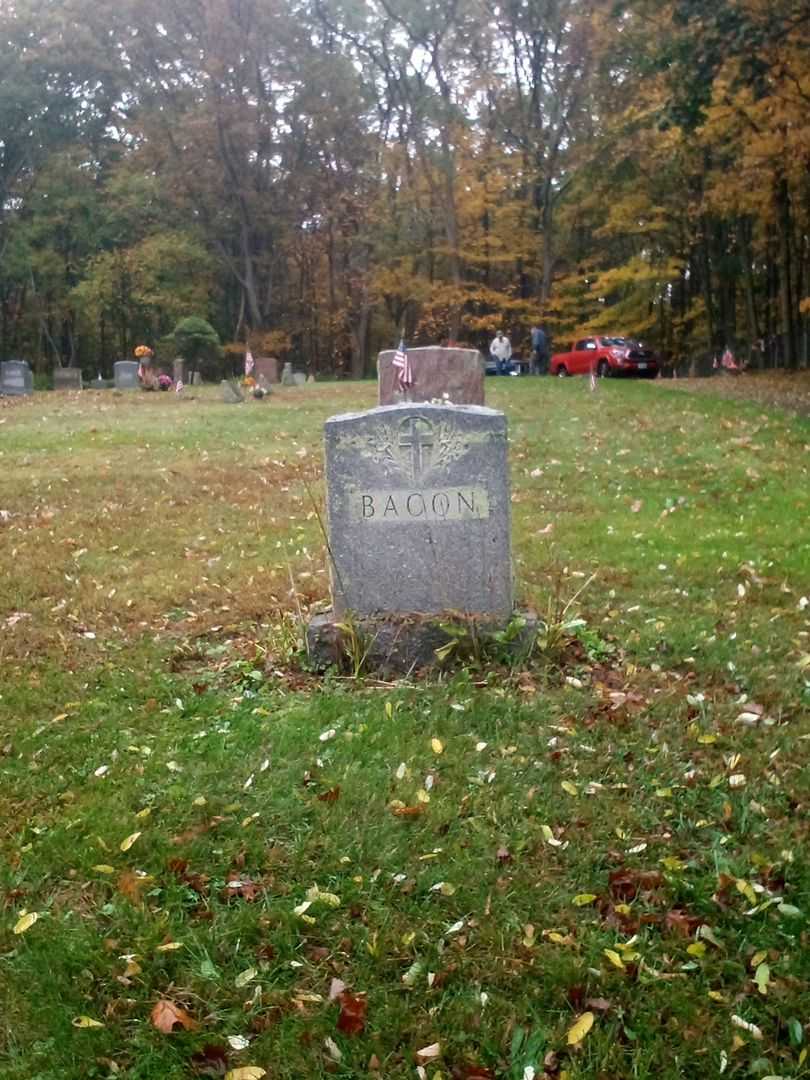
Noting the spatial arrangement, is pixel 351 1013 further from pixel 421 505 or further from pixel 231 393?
pixel 231 393

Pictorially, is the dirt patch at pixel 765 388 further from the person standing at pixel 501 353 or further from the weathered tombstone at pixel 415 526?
the weathered tombstone at pixel 415 526

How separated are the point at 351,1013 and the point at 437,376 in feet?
34.4

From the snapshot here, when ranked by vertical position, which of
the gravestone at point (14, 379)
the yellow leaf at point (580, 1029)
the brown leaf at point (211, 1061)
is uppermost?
the gravestone at point (14, 379)

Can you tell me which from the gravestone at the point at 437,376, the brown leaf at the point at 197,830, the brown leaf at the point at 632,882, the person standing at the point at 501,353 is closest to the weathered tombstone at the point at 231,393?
the gravestone at the point at 437,376

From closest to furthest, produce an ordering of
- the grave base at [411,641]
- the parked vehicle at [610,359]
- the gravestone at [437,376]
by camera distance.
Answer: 1. the grave base at [411,641]
2. the gravestone at [437,376]
3. the parked vehicle at [610,359]

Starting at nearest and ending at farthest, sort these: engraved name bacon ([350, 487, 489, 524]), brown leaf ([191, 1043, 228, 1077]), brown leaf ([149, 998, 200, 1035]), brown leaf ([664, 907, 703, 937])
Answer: brown leaf ([191, 1043, 228, 1077]), brown leaf ([149, 998, 200, 1035]), brown leaf ([664, 907, 703, 937]), engraved name bacon ([350, 487, 489, 524])

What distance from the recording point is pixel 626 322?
4056 cm

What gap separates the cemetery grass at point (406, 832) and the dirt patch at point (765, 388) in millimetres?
11926

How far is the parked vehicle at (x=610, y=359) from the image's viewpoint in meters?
31.8

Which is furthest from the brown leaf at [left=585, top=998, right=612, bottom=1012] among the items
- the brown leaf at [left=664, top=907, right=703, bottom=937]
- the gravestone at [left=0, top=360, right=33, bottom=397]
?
the gravestone at [left=0, top=360, right=33, bottom=397]

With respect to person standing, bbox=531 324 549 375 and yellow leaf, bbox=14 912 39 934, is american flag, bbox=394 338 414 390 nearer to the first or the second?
yellow leaf, bbox=14 912 39 934

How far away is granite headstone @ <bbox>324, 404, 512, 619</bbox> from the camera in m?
5.34

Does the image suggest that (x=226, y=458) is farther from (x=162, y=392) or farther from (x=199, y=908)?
(x=162, y=392)

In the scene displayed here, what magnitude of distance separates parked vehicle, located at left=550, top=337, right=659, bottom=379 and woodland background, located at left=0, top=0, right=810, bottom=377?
3.24 meters
